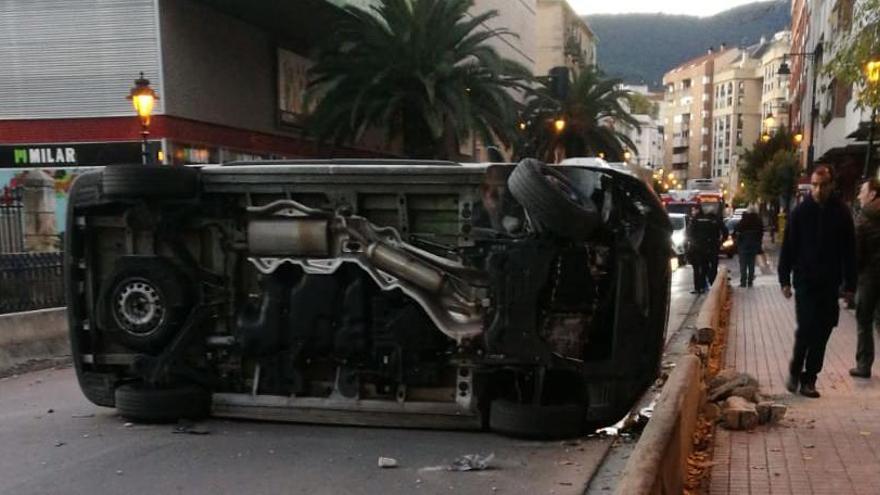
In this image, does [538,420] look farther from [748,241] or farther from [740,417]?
[748,241]

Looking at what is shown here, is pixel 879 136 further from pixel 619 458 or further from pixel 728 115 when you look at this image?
pixel 728 115

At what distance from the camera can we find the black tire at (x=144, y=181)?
5.72m

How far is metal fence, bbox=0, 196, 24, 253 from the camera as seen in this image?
12.1 meters

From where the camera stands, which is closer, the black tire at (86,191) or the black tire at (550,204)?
the black tire at (550,204)

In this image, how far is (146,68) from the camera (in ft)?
65.3

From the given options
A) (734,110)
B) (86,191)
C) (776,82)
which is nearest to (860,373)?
(86,191)

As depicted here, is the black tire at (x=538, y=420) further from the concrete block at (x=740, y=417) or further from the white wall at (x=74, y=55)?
the white wall at (x=74, y=55)

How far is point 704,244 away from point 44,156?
16.7 m

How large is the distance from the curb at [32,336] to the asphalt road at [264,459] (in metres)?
3.03

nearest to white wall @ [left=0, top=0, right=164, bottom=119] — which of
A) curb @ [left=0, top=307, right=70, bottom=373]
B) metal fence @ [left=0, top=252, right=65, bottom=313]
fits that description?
metal fence @ [left=0, top=252, right=65, bottom=313]

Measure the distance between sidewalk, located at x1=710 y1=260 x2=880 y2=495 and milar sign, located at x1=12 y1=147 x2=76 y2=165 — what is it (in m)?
18.1

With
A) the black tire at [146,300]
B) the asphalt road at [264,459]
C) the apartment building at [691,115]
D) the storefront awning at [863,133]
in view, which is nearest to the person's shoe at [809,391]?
the asphalt road at [264,459]

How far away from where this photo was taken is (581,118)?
4056cm

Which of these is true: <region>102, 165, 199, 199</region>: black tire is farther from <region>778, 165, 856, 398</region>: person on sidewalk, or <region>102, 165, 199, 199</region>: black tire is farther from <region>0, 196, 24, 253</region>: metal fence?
<region>0, 196, 24, 253</region>: metal fence
